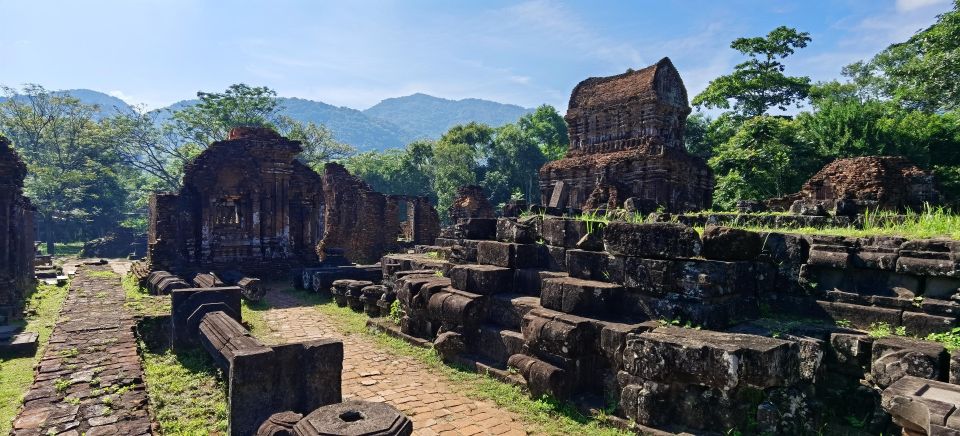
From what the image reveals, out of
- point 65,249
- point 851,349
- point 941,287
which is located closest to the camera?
point 851,349

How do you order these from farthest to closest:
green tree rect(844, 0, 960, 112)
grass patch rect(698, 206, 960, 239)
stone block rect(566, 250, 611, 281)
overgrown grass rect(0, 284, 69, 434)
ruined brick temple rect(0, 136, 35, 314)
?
green tree rect(844, 0, 960, 112), ruined brick temple rect(0, 136, 35, 314), stone block rect(566, 250, 611, 281), grass patch rect(698, 206, 960, 239), overgrown grass rect(0, 284, 69, 434)

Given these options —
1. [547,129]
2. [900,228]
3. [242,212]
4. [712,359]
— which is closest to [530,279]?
[712,359]

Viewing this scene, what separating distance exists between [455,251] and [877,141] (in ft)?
60.7

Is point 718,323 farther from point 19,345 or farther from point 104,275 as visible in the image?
point 104,275

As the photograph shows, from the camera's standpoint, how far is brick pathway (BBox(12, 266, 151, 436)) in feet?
14.2

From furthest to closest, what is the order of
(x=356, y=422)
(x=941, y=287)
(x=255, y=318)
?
(x=255, y=318)
(x=941, y=287)
(x=356, y=422)

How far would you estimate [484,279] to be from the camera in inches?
296

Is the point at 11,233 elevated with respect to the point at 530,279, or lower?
elevated

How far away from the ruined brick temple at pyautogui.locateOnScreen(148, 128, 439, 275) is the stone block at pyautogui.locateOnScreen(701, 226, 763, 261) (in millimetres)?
14300

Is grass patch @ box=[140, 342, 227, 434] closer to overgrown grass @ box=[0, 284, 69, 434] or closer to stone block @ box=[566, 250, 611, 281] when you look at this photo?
overgrown grass @ box=[0, 284, 69, 434]

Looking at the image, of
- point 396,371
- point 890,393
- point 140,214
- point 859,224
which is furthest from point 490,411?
point 140,214

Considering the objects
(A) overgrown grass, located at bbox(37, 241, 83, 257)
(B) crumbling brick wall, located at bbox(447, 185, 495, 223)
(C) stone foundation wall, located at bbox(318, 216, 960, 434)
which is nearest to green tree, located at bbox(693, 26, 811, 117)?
(B) crumbling brick wall, located at bbox(447, 185, 495, 223)

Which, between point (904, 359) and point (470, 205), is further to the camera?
point (470, 205)

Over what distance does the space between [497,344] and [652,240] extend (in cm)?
263
